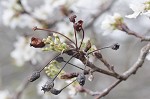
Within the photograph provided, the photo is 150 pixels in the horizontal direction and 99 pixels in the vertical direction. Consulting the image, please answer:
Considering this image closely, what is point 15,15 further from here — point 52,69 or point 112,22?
point 52,69

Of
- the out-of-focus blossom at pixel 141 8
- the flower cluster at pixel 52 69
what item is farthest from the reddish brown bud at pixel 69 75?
the out-of-focus blossom at pixel 141 8

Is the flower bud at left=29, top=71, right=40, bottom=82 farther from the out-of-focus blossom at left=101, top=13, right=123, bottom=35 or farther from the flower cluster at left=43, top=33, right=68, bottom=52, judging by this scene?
the out-of-focus blossom at left=101, top=13, right=123, bottom=35

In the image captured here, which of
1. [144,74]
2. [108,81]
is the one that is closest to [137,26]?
[144,74]

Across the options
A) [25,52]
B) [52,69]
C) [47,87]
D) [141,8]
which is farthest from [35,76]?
[25,52]

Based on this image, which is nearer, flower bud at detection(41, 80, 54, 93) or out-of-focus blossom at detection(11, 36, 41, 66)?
flower bud at detection(41, 80, 54, 93)

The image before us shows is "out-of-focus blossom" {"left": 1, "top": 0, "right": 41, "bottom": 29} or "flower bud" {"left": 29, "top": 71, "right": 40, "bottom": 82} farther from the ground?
"out-of-focus blossom" {"left": 1, "top": 0, "right": 41, "bottom": 29}

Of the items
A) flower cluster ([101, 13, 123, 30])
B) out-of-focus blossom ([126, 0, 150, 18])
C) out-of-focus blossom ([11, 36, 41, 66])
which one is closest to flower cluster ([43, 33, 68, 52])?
out-of-focus blossom ([126, 0, 150, 18])

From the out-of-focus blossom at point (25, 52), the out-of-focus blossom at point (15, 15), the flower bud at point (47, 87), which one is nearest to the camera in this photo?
the flower bud at point (47, 87)

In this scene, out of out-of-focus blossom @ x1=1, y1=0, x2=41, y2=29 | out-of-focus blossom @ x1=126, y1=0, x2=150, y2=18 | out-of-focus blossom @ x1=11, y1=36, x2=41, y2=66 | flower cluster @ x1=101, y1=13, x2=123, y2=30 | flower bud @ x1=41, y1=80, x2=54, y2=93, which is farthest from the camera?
out-of-focus blossom @ x1=11, y1=36, x2=41, y2=66

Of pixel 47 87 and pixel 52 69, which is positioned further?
pixel 52 69

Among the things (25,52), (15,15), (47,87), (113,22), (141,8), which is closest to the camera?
(47,87)

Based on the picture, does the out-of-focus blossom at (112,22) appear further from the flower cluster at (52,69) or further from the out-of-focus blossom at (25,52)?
the out-of-focus blossom at (25,52)
